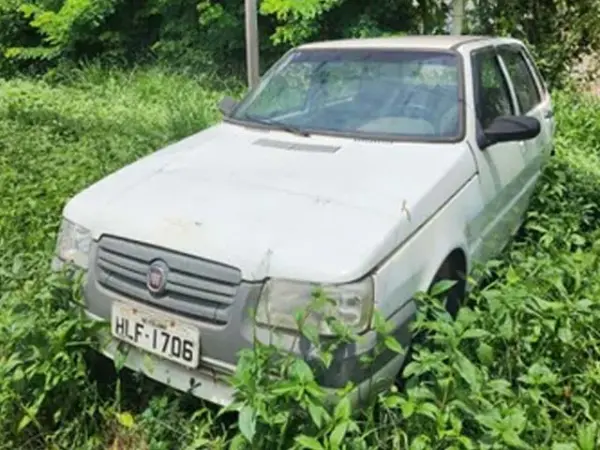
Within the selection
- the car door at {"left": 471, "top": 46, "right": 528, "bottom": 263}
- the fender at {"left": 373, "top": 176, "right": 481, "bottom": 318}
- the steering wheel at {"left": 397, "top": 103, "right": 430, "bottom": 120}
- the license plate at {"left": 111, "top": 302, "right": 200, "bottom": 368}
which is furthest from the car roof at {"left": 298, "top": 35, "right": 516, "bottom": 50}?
the license plate at {"left": 111, "top": 302, "right": 200, "bottom": 368}

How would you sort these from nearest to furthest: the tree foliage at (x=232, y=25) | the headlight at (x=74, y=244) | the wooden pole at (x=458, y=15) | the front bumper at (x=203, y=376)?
the front bumper at (x=203, y=376)
the headlight at (x=74, y=244)
the tree foliage at (x=232, y=25)
the wooden pole at (x=458, y=15)

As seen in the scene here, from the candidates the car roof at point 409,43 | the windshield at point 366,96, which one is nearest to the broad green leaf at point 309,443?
the windshield at point 366,96

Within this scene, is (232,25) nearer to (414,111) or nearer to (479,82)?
(479,82)

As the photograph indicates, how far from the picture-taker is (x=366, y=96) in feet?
12.2

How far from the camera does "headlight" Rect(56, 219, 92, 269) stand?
2.80 meters

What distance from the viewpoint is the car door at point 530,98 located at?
14.6 feet

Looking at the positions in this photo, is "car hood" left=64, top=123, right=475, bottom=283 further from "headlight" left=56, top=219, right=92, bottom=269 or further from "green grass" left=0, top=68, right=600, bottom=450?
"green grass" left=0, top=68, right=600, bottom=450

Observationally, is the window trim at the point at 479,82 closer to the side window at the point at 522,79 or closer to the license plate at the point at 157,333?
the side window at the point at 522,79

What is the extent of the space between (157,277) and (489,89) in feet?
7.76

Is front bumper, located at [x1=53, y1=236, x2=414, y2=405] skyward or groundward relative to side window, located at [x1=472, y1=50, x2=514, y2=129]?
groundward

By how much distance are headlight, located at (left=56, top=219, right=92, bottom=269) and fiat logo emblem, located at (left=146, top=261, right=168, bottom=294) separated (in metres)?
0.37

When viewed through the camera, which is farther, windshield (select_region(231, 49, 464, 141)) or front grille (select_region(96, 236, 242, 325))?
windshield (select_region(231, 49, 464, 141))

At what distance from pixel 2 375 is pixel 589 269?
261cm

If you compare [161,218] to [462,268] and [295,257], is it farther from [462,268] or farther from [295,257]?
[462,268]
